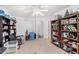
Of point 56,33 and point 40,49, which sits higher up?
point 56,33

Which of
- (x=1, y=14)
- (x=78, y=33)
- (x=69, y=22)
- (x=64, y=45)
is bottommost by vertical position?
(x=64, y=45)

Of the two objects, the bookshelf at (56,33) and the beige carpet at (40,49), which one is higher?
the bookshelf at (56,33)

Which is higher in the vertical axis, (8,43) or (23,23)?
(23,23)

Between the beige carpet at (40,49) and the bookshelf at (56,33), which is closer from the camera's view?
the beige carpet at (40,49)

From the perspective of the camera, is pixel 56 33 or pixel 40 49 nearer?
pixel 40 49

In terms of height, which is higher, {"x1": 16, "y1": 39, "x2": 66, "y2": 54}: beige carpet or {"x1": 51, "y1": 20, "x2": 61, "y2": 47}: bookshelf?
{"x1": 51, "y1": 20, "x2": 61, "y2": 47}: bookshelf

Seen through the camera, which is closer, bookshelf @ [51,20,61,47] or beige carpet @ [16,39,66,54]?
beige carpet @ [16,39,66,54]

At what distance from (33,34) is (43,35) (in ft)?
3.25

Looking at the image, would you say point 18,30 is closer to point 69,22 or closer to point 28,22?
point 28,22
